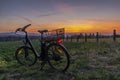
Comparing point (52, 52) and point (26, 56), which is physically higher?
point (52, 52)

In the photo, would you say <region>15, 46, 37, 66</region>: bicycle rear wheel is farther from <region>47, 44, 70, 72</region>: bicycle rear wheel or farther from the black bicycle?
<region>47, 44, 70, 72</region>: bicycle rear wheel

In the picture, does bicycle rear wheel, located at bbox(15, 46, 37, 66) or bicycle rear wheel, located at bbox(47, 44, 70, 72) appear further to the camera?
bicycle rear wheel, located at bbox(15, 46, 37, 66)

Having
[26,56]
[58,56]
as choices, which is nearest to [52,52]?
[58,56]

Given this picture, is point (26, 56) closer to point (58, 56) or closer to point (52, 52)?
point (52, 52)

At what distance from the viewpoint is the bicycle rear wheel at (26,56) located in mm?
9078

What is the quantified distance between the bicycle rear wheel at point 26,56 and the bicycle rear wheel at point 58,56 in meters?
1.01

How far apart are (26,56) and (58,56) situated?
5.59 ft

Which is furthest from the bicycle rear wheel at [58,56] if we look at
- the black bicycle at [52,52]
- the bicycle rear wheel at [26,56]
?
the bicycle rear wheel at [26,56]

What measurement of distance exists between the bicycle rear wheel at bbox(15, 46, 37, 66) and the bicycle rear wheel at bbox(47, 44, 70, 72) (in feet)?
3.32

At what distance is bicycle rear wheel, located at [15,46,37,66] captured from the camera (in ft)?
29.8

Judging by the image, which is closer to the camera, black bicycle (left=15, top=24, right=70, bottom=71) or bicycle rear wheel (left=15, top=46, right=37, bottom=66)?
black bicycle (left=15, top=24, right=70, bottom=71)

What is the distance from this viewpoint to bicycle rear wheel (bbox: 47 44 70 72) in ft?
25.3

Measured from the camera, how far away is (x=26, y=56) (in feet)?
30.3

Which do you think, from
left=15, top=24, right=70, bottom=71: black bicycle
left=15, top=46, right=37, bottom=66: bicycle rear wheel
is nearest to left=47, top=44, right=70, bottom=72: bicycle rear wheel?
left=15, top=24, right=70, bottom=71: black bicycle
